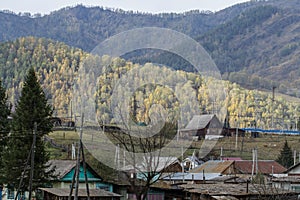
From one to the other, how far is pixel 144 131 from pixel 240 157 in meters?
47.2

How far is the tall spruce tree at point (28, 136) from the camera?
37906 millimetres

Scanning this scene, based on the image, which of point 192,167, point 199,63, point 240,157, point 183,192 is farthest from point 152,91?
point 240,157

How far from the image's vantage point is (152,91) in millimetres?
34031

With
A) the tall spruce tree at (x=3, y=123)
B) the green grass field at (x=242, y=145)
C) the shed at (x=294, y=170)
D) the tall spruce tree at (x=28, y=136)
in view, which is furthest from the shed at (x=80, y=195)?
the green grass field at (x=242, y=145)

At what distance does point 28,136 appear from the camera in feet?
125

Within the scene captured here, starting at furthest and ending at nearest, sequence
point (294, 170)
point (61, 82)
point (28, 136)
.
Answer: point (61, 82) → point (294, 170) → point (28, 136)

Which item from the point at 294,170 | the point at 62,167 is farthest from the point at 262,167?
the point at 62,167

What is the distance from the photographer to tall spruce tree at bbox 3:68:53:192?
3791 cm

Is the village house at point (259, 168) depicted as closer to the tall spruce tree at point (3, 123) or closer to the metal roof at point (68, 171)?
the metal roof at point (68, 171)

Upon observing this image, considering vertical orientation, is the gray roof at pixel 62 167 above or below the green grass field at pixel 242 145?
below

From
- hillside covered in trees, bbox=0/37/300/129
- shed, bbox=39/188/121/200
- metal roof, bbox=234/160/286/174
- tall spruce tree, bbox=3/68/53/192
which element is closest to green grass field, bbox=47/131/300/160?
metal roof, bbox=234/160/286/174

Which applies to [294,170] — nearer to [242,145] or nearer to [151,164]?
[151,164]

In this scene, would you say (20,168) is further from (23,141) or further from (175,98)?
(175,98)

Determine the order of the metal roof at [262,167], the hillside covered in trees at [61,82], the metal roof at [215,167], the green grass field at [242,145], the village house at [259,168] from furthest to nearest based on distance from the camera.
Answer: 1. the hillside covered in trees at [61,82]
2. the green grass field at [242,145]
3. the metal roof at [262,167]
4. the village house at [259,168]
5. the metal roof at [215,167]
